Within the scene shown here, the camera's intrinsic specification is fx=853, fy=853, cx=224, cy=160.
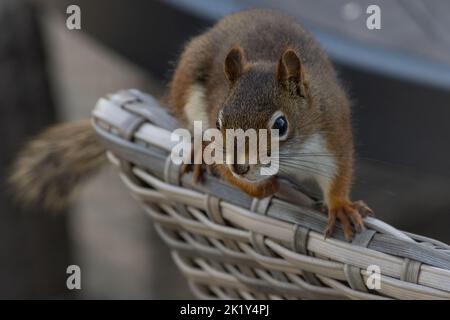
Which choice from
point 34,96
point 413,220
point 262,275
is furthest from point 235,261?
point 34,96

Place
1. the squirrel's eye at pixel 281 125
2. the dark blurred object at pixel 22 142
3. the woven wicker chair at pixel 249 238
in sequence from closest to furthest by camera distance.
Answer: the woven wicker chair at pixel 249 238
the squirrel's eye at pixel 281 125
the dark blurred object at pixel 22 142

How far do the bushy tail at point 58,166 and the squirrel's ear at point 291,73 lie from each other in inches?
15.5

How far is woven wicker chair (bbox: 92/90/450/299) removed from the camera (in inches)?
30.7

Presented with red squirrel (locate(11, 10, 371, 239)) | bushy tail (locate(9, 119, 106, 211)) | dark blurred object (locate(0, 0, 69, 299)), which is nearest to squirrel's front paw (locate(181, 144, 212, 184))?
red squirrel (locate(11, 10, 371, 239))

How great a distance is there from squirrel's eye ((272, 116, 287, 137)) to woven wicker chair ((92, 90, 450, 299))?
6 centimetres

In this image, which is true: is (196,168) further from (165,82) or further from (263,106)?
(165,82)

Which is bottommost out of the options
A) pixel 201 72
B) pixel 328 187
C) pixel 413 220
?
pixel 413 220

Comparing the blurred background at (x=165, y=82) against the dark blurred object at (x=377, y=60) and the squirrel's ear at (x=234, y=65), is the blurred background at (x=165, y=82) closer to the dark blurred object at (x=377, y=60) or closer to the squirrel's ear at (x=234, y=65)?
the dark blurred object at (x=377, y=60)

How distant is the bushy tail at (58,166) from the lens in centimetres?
125

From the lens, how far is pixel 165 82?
1.21 meters

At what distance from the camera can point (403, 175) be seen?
1.07 meters

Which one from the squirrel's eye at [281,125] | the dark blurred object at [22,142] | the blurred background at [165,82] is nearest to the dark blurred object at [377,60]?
the blurred background at [165,82]
